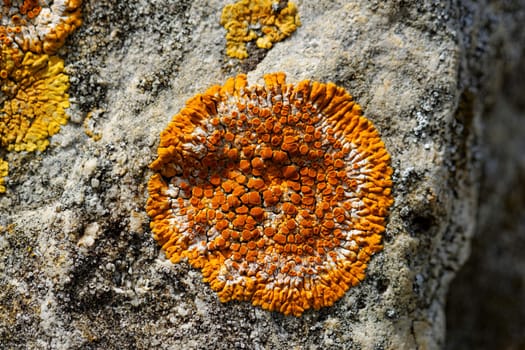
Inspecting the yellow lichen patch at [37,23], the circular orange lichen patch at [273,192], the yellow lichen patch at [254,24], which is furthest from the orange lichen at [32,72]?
the yellow lichen patch at [254,24]

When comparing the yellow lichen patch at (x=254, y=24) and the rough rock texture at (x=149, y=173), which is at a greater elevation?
the yellow lichen patch at (x=254, y=24)

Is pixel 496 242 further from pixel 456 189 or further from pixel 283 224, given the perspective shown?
pixel 283 224

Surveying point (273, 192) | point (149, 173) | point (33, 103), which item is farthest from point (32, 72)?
point (273, 192)

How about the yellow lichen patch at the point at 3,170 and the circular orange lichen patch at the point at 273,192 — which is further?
the yellow lichen patch at the point at 3,170

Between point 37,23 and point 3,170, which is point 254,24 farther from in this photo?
point 3,170

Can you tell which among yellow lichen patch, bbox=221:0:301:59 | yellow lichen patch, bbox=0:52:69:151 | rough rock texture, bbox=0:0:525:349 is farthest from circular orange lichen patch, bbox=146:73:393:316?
yellow lichen patch, bbox=0:52:69:151

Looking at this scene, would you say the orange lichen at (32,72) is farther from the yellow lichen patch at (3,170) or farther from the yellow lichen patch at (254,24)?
the yellow lichen patch at (254,24)
